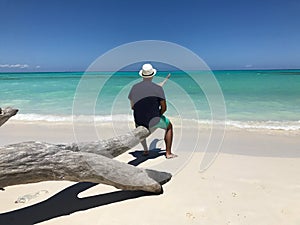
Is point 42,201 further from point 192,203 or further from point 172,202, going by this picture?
point 192,203

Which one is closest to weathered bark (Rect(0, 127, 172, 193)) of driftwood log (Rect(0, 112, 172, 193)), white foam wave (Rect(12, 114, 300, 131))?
driftwood log (Rect(0, 112, 172, 193))

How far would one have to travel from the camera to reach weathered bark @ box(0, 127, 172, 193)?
9.52ft

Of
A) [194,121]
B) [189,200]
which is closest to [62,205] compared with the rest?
[189,200]

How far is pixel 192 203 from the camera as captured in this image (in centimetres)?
350

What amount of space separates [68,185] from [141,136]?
1457 millimetres

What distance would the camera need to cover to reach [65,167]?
3164 mm

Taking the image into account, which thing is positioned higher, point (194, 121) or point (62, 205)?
point (62, 205)

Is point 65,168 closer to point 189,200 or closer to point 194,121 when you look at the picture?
point 189,200

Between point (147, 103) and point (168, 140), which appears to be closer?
point (147, 103)

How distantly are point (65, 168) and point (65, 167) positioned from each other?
0.01 m

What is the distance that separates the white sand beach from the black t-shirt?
30.6 inches

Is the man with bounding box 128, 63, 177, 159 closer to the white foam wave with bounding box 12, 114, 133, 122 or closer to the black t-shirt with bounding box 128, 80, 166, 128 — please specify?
the black t-shirt with bounding box 128, 80, 166, 128

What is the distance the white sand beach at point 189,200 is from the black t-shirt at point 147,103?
78cm

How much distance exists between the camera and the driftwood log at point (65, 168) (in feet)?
9.52
